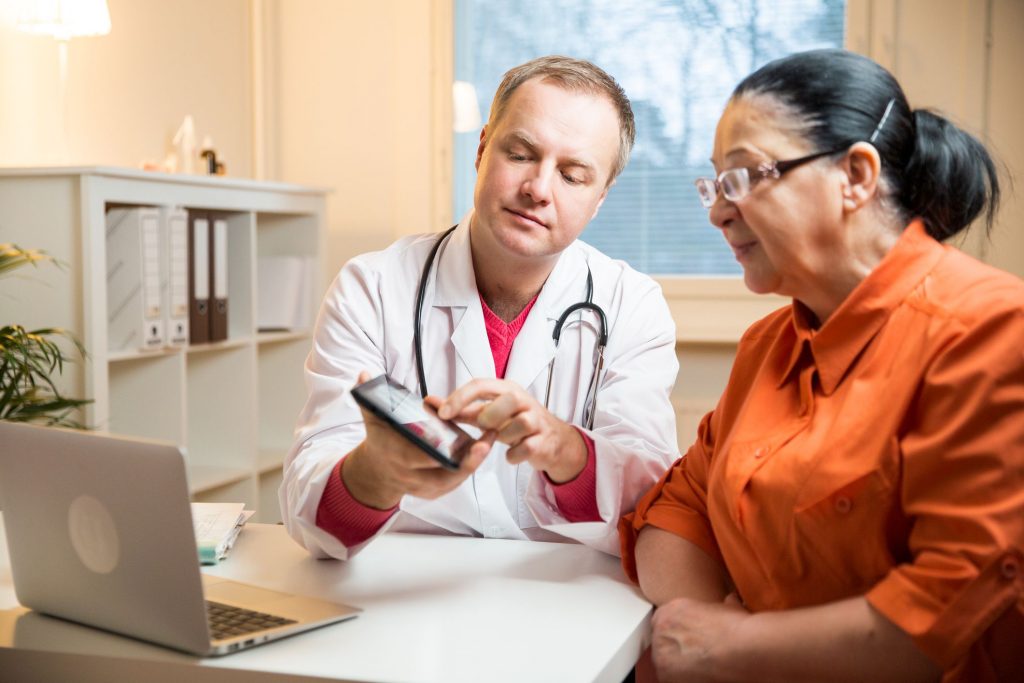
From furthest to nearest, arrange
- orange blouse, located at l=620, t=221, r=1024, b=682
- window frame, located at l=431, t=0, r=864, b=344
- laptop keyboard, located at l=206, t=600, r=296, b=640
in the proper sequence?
window frame, located at l=431, t=0, r=864, b=344 → laptop keyboard, located at l=206, t=600, r=296, b=640 → orange blouse, located at l=620, t=221, r=1024, b=682

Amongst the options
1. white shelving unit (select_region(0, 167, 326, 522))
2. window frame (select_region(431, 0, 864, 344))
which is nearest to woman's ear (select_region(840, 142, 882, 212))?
white shelving unit (select_region(0, 167, 326, 522))

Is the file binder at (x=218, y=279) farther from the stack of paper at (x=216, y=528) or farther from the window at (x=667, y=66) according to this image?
the stack of paper at (x=216, y=528)

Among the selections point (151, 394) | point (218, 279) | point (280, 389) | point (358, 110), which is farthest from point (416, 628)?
point (358, 110)

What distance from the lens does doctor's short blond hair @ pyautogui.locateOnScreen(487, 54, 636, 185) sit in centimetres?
183

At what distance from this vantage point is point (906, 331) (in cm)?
116

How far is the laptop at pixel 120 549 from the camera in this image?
108cm

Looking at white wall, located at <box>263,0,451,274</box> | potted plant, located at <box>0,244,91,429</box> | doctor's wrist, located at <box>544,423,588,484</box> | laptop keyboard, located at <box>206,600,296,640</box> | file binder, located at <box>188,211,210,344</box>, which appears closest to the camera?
laptop keyboard, located at <box>206,600,296,640</box>

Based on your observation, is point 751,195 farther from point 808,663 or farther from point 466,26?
point 466,26

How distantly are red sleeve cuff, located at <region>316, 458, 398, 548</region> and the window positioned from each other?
252 cm

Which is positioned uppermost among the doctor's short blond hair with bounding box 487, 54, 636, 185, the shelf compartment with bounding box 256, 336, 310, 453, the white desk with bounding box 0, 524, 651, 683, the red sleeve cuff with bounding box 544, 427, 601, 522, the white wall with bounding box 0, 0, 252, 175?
the white wall with bounding box 0, 0, 252, 175

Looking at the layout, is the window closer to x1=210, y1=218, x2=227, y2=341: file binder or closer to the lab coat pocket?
x1=210, y1=218, x2=227, y2=341: file binder

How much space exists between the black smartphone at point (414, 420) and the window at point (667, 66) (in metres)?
2.53

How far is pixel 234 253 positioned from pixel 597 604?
2351 millimetres

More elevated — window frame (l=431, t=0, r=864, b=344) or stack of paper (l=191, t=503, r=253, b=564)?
window frame (l=431, t=0, r=864, b=344)
